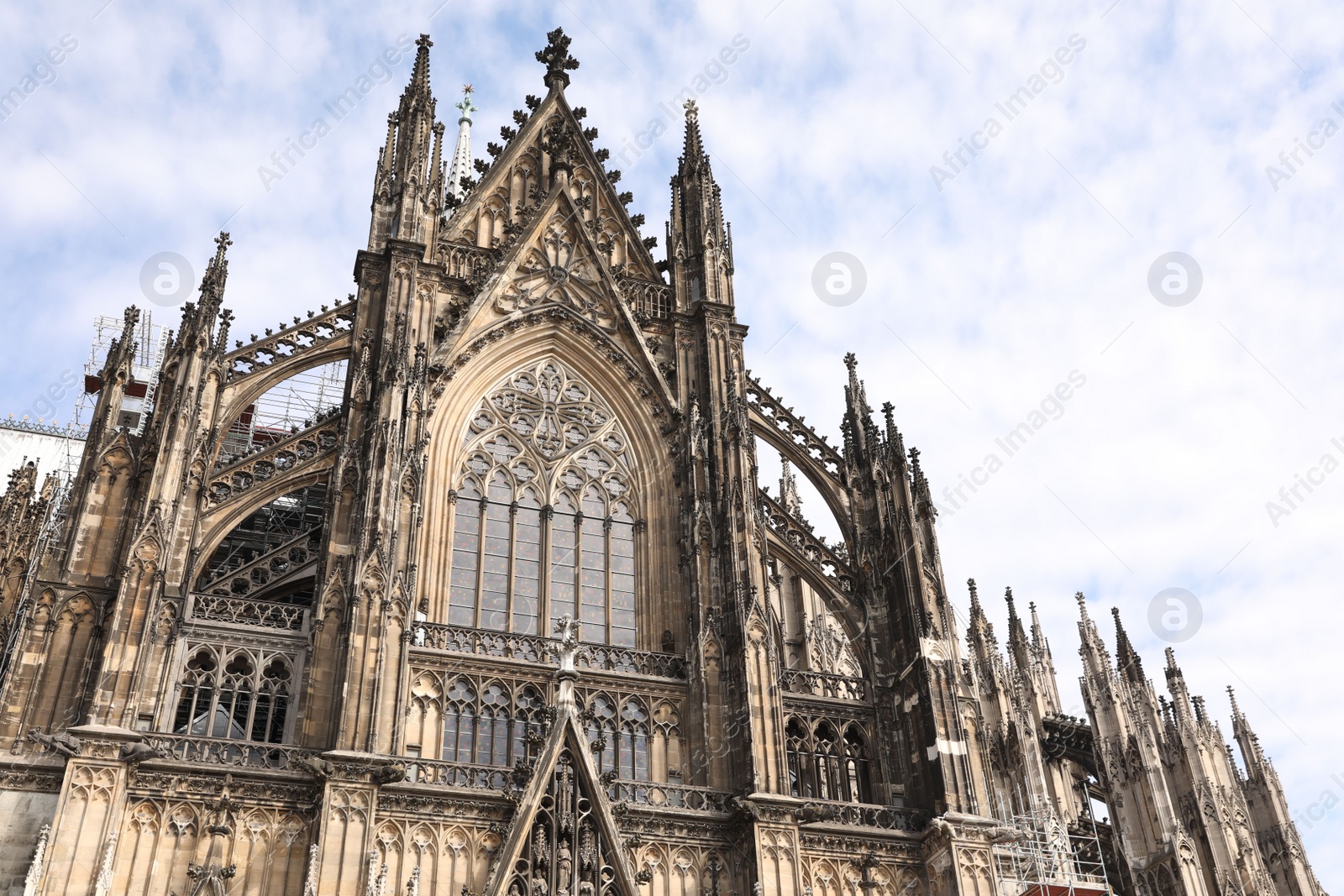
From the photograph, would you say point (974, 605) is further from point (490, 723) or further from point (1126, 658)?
point (490, 723)

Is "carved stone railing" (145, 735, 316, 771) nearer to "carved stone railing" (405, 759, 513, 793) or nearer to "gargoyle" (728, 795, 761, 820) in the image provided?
"carved stone railing" (405, 759, 513, 793)

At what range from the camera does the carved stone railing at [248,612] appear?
942 inches

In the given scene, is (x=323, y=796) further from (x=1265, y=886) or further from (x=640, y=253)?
(x=1265, y=886)

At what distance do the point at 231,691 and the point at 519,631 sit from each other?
19.6 feet

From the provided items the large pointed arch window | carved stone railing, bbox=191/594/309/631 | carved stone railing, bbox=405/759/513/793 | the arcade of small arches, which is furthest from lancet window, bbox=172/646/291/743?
the large pointed arch window

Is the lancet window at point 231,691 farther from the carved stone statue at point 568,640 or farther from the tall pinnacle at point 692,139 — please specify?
the tall pinnacle at point 692,139

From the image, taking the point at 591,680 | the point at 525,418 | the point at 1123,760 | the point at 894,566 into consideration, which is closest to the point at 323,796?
the point at 591,680

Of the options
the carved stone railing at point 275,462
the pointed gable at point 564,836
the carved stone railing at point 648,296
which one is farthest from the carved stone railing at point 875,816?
the carved stone railing at point 648,296

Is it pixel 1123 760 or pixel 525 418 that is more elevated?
pixel 525 418

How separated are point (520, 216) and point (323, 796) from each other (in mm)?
A: 16472

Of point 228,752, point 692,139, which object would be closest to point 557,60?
point 692,139

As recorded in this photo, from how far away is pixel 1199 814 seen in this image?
3288 centimetres

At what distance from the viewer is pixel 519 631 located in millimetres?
26828

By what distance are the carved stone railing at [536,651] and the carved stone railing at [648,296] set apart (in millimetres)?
9312
